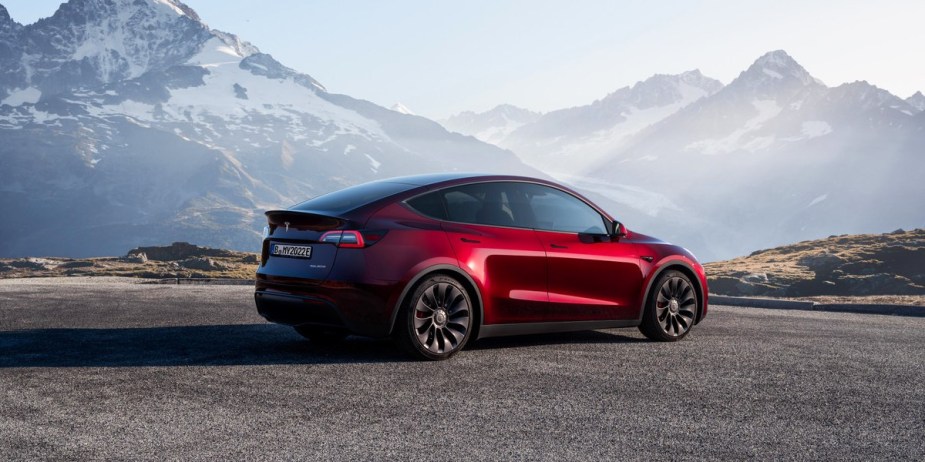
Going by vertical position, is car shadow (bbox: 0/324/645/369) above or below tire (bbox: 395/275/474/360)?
below

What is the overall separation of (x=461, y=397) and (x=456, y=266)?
1.65m

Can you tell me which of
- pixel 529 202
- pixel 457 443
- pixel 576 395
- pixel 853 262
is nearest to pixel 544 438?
pixel 457 443

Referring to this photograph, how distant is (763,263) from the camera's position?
34125 mm

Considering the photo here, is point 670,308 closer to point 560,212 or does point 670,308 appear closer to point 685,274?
point 685,274

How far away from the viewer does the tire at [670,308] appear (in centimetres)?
854

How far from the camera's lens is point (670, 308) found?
869 centimetres

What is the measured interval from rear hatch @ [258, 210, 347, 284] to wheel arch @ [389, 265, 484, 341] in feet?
2.06

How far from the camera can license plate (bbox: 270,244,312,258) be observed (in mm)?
7098

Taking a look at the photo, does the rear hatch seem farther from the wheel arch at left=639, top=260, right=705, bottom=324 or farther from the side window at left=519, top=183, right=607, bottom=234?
the wheel arch at left=639, top=260, right=705, bottom=324

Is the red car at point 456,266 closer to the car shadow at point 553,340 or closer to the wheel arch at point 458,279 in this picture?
the wheel arch at point 458,279

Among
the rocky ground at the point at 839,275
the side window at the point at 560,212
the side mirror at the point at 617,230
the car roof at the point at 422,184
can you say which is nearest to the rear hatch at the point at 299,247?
the car roof at the point at 422,184

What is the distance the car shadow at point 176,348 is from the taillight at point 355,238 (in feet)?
3.27

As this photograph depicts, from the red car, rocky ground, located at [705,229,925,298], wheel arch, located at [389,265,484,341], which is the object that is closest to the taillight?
the red car

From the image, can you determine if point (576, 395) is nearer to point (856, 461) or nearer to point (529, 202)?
point (856, 461)
